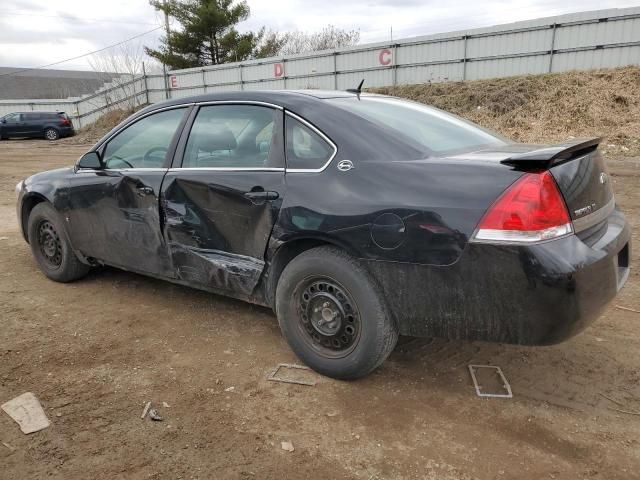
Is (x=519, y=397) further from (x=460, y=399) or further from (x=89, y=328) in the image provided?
(x=89, y=328)

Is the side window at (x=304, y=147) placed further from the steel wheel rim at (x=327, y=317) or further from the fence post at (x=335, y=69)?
the fence post at (x=335, y=69)

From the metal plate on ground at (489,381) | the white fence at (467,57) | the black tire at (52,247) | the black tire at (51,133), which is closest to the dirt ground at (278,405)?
the metal plate on ground at (489,381)

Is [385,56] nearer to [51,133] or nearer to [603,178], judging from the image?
[51,133]

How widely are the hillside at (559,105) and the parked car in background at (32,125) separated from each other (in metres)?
20.3

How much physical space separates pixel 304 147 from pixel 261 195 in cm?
37

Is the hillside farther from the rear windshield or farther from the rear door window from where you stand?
the rear door window

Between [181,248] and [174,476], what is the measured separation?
64.5 inches

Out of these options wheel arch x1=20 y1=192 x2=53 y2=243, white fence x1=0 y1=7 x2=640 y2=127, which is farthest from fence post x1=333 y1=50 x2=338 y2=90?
wheel arch x1=20 y1=192 x2=53 y2=243

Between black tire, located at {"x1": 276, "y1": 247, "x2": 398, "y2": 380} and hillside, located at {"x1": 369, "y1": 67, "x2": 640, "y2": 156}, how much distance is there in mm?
11240

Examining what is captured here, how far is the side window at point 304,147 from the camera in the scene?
2.93 m

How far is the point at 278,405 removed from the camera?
2.78 metres

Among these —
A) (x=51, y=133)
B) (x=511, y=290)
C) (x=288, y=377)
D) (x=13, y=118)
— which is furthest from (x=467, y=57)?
(x=13, y=118)

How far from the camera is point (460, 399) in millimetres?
2801

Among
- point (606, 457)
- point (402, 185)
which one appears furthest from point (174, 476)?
point (606, 457)
